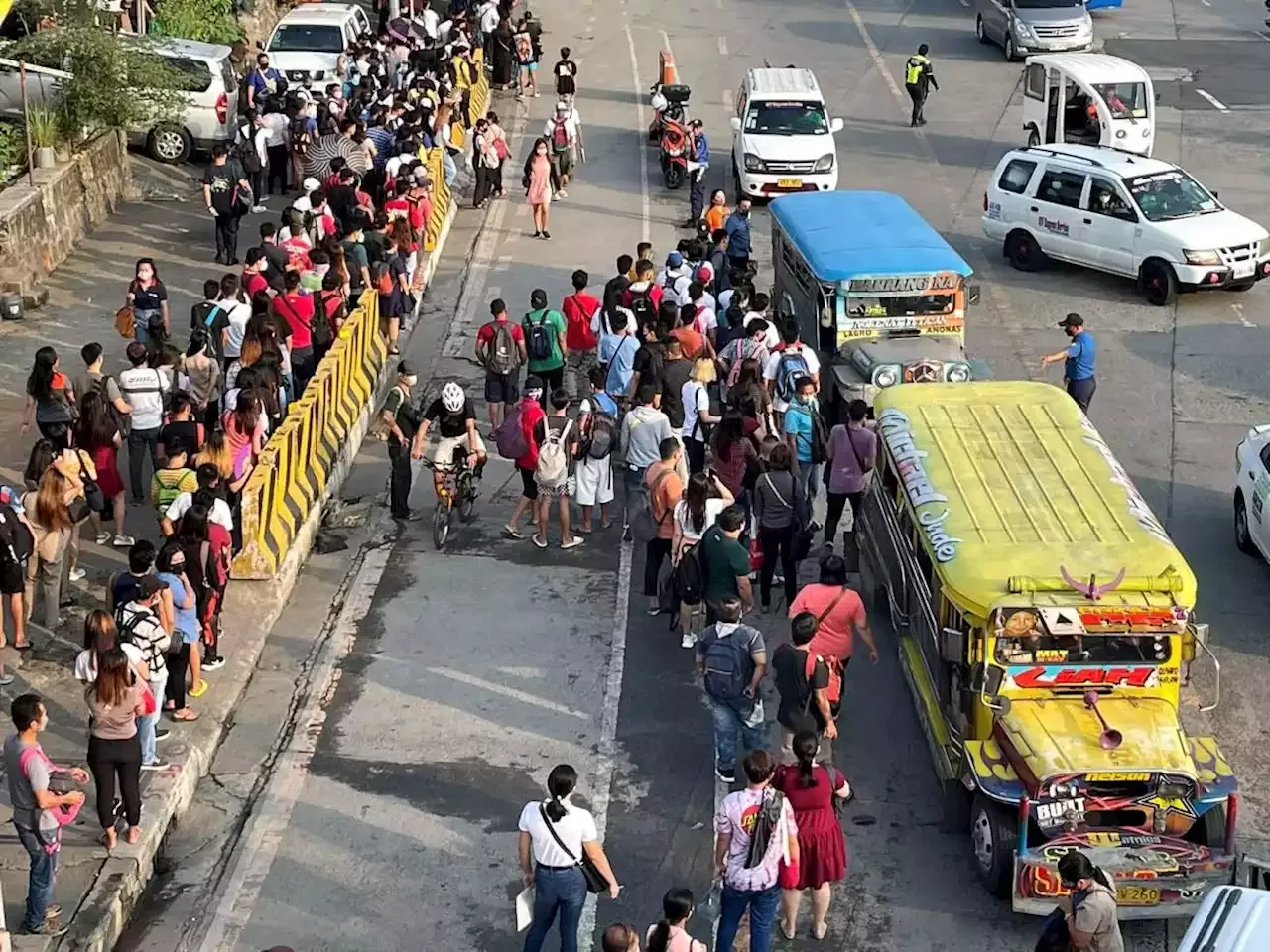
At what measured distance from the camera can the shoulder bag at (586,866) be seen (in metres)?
10.4

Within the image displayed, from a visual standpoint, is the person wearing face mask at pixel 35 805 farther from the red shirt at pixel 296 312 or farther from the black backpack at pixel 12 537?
the red shirt at pixel 296 312

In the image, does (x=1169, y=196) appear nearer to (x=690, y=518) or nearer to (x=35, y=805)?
(x=690, y=518)

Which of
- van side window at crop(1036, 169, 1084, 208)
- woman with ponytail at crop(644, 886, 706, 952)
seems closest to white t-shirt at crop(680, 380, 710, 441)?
woman with ponytail at crop(644, 886, 706, 952)

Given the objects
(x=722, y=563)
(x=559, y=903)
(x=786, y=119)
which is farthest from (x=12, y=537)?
(x=786, y=119)

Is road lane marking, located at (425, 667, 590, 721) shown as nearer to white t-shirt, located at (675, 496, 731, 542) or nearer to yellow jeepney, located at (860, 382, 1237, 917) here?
white t-shirt, located at (675, 496, 731, 542)

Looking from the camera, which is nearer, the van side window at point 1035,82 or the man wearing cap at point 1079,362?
the man wearing cap at point 1079,362

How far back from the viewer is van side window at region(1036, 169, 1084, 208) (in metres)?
25.8

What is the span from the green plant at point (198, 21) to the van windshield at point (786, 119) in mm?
9994

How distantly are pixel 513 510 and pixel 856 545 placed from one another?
3.49 m

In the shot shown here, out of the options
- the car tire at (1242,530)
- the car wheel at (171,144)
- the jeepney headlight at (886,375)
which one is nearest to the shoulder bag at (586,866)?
the car tire at (1242,530)

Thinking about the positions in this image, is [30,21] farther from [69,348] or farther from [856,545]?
[856,545]

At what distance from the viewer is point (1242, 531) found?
17.5 metres

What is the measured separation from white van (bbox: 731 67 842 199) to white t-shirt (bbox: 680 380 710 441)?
11.9 m

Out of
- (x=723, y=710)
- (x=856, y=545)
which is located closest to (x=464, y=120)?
(x=856, y=545)
